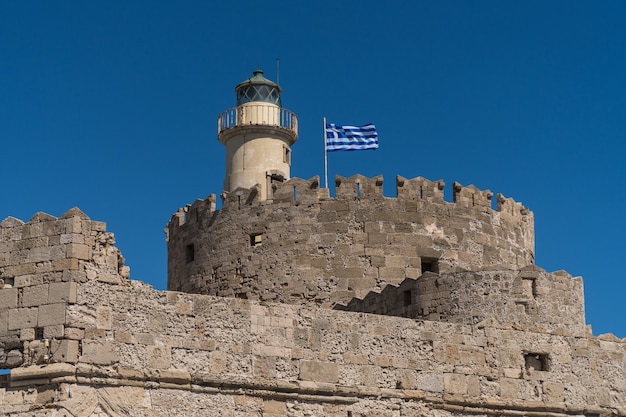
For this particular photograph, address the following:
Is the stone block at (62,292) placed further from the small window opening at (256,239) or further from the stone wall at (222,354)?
the small window opening at (256,239)

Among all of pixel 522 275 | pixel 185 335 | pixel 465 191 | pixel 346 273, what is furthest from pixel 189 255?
pixel 185 335

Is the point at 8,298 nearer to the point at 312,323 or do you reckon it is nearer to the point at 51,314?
the point at 51,314

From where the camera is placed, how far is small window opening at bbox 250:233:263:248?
2108cm

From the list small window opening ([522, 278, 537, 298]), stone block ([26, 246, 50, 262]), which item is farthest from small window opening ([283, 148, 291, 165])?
stone block ([26, 246, 50, 262])

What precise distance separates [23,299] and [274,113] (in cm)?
1338

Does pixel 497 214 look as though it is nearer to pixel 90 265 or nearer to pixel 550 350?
pixel 550 350

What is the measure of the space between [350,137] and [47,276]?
11.0m

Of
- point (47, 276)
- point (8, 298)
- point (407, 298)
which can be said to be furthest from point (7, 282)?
point (407, 298)

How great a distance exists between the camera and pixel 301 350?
14.5m

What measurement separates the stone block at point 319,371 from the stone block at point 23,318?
3.01m

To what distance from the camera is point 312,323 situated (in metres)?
14.6

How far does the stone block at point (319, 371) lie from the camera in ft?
47.4

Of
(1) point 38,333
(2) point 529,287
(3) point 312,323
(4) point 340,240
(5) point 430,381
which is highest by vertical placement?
(4) point 340,240

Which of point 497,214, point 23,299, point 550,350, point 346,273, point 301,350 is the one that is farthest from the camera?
point 497,214
